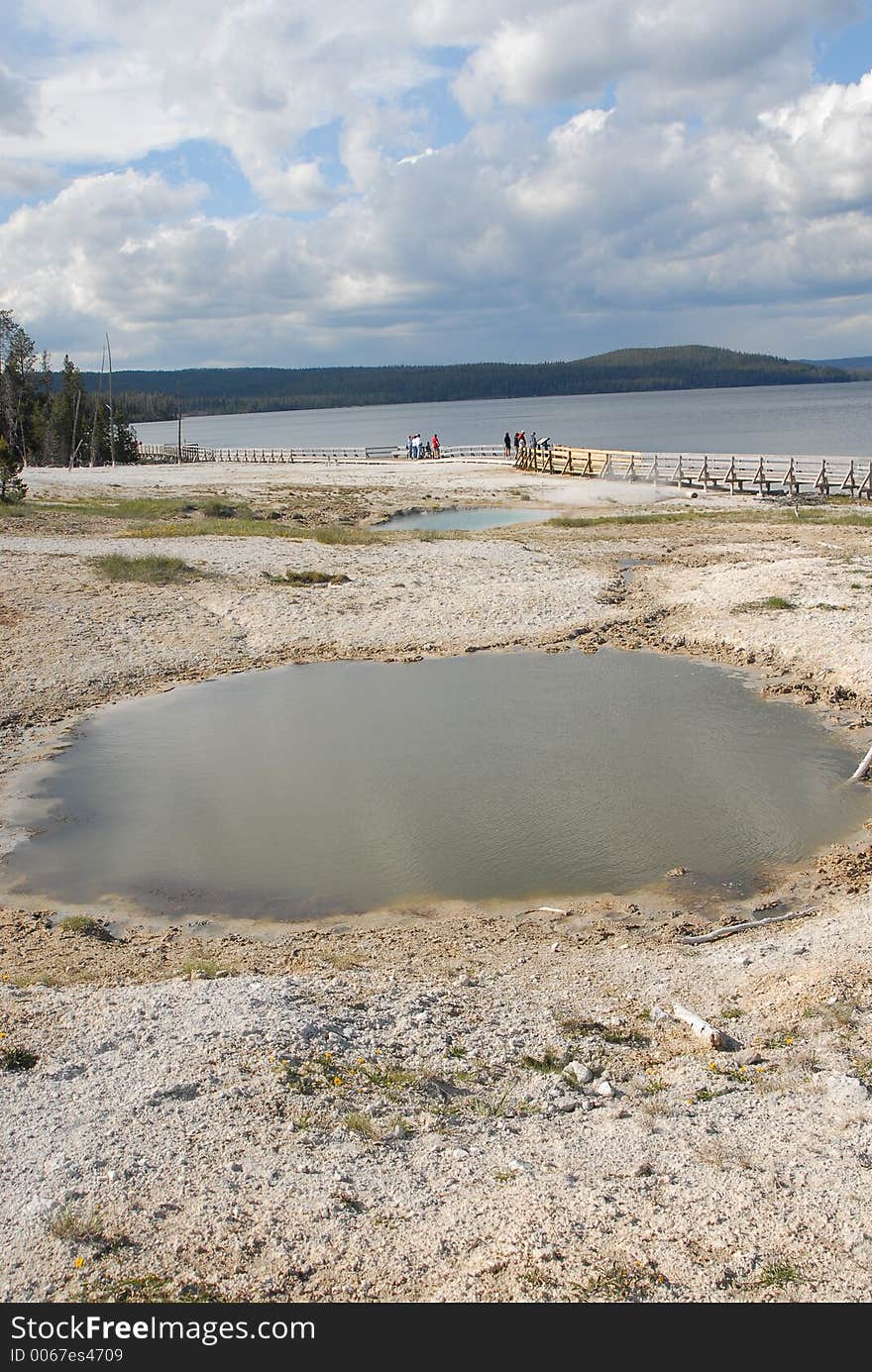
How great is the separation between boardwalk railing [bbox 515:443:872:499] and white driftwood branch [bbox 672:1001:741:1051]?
39989mm

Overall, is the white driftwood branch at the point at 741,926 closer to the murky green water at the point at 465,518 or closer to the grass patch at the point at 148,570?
the grass patch at the point at 148,570

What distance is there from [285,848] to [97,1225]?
23.1 ft

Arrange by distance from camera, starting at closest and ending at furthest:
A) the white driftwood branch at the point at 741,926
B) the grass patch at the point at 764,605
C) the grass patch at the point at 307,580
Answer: the white driftwood branch at the point at 741,926, the grass patch at the point at 764,605, the grass patch at the point at 307,580

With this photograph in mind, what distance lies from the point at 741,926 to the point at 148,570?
67.4ft

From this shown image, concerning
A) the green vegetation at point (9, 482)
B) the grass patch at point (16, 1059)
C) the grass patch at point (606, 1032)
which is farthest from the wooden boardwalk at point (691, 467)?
the grass patch at point (16, 1059)

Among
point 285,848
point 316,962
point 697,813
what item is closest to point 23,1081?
point 316,962

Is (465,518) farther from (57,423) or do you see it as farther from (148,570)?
(57,423)

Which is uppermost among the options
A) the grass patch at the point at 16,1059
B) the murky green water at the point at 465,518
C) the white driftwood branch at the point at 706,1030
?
the murky green water at the point at 465,518

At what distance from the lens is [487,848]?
11.9m

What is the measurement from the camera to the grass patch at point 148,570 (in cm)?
2634

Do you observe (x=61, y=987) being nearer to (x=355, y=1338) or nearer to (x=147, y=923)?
(x=147, y=923)

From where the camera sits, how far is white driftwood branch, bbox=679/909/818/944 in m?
9.38

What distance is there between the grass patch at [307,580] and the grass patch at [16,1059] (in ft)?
67.0

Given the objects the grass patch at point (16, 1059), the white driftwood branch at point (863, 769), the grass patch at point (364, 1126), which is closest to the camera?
the grass patch at point (364, 1126)
